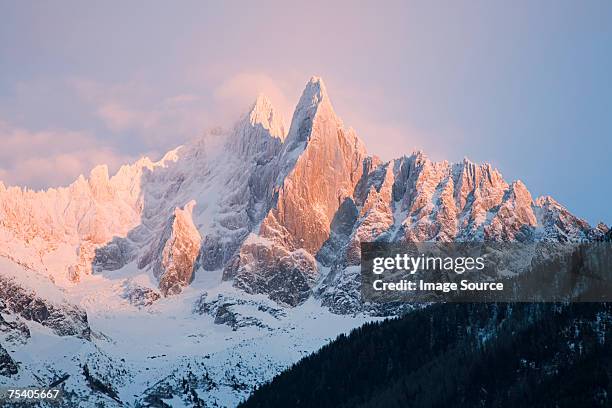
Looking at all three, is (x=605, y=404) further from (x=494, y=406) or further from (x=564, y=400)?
(x=494, y=406)

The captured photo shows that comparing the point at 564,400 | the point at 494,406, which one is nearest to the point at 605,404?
the point at 564,400

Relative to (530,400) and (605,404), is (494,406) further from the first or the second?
(605,404)

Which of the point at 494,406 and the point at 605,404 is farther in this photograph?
the point at 494,406

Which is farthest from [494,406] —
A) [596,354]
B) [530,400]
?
[596,354]

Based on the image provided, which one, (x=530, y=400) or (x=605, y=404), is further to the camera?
(x=530, y=400)

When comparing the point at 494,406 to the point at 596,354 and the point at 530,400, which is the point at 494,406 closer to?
the point at 530,400
